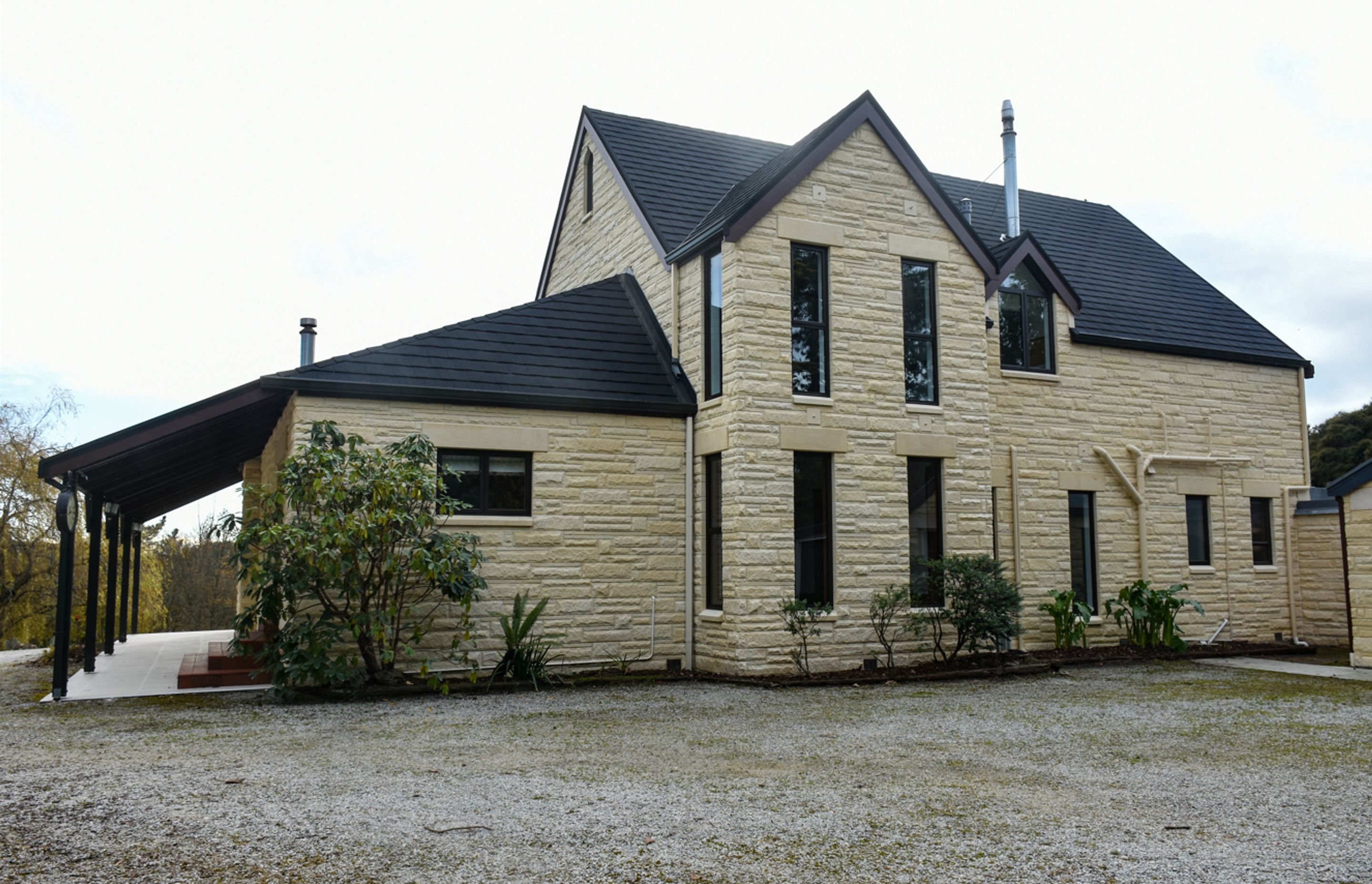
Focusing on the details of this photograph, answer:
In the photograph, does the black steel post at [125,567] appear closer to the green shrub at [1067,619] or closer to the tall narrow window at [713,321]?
the tall narrow window at [713,321]

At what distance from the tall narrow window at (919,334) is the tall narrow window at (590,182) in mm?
6282

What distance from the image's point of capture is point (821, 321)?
12.5 meters

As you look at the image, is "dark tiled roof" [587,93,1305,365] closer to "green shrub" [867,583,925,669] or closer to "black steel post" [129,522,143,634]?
"green shrub" [867,583,925,669]

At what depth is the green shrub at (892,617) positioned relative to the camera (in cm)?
1191

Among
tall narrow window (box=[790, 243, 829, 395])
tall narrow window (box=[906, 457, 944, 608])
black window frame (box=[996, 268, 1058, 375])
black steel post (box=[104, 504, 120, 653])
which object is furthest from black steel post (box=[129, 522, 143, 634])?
black window frame (box=[996, 268, 1058, 375])

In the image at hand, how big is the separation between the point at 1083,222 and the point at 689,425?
10677 mm

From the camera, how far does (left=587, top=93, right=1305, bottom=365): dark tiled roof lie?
1479cm

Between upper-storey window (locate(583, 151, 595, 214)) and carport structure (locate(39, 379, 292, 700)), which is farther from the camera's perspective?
upper-storey window (locate(583, 151, 595, 214))

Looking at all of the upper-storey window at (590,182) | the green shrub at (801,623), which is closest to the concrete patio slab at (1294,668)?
the green shrub at (801,623)

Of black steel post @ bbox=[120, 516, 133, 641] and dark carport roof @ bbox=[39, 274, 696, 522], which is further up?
dark carport roof @ bbox=[39, 274, 696, 522]

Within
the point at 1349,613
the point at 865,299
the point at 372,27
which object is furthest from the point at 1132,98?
the point at 372,27

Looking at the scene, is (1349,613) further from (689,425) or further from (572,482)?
(572,482)

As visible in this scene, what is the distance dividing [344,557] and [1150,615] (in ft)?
37.1

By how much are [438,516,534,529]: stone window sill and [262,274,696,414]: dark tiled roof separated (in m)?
1.35
